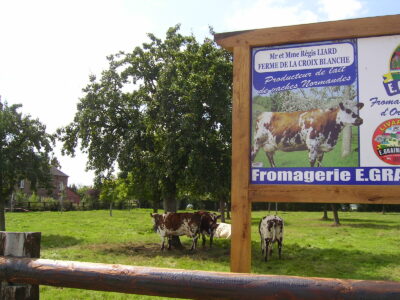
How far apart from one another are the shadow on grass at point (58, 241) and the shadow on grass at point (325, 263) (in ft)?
24.0

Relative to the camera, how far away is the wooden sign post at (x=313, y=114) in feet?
11.6

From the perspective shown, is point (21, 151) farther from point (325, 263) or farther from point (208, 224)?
point (325, 263)

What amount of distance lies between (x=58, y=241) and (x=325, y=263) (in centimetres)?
1058

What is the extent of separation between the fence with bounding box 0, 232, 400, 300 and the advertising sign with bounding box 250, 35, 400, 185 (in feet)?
4.67

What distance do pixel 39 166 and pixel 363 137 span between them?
656 inches

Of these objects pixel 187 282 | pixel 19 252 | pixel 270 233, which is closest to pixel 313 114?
pixel 187 282

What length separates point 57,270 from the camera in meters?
2.83

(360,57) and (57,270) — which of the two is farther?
(360,57)

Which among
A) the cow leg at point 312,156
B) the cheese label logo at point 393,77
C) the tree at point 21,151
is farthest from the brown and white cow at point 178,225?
the cheese label logo at point 393,77

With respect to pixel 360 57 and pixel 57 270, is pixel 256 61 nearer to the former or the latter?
pixel 360 57

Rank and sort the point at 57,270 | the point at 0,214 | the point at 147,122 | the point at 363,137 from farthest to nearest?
the point at 0,214, the point at 147,122, the point at 363,137, the point at 57,270

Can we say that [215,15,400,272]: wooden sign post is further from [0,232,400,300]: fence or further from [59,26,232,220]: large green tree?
[59,26,232,220]: large green tree

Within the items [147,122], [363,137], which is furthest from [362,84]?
[147,122]

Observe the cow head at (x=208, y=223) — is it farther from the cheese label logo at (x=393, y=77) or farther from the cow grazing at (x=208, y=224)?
the cheese label logo at (x=393, y=77)
